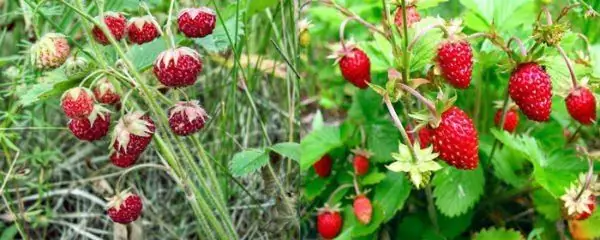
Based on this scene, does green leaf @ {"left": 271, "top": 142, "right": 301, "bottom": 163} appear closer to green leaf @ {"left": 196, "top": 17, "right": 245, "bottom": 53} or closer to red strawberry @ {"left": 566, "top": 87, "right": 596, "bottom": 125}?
green leaf @ {"left": 196, "top": 17, "right": 245, "bottom": 53}

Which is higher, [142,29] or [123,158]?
[142,29]

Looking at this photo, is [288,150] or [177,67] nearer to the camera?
[177,67]


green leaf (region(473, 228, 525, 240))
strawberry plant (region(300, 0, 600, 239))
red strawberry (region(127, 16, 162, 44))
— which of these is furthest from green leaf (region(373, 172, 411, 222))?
red strawberry (region(127, 16, 162, 44))

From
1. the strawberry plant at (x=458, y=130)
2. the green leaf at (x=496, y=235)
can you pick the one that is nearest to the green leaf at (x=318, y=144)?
the strawberry plant at (x=458, y=130)

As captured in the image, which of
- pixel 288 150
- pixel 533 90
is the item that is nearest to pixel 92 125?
pixel 288 150

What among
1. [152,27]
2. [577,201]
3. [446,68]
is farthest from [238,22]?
[577,201]

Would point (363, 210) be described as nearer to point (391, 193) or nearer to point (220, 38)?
point (391, 193)

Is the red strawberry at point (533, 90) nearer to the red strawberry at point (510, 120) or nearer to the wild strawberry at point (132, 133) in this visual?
the red strawberry at point (510, 120)
